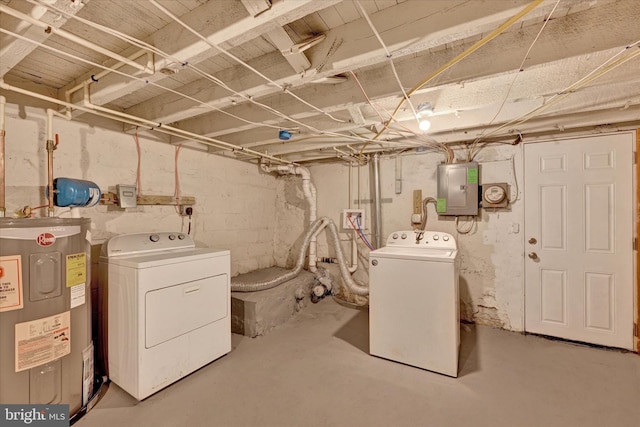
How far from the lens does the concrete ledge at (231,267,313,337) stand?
2668 mm

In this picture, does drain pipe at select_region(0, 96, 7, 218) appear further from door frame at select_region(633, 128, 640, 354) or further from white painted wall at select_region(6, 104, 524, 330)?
door frame at select_region(633, 128, 640, 354)

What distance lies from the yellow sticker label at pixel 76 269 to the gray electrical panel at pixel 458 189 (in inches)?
124

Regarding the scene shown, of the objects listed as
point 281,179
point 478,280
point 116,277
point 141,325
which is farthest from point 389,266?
point 281,179

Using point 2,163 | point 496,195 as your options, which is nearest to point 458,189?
point 496,195

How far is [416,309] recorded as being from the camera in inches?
84.9

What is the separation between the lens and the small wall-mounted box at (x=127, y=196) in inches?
88.6

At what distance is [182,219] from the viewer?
9.28 ft

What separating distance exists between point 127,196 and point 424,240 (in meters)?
2.82

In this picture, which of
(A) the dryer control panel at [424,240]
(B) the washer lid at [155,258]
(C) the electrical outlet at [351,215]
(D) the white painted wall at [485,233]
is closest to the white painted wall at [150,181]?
(B) the washer lid at [155,258]

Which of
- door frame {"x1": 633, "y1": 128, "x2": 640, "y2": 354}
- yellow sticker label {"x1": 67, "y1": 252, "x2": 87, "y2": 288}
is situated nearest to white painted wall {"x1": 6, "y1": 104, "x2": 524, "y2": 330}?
yellow sticker label {"x1": 67, "y1": 252, "x2": 87, "y2": 288}

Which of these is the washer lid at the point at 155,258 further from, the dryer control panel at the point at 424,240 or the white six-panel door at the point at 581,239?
the white six-panel door at the point at 581,239

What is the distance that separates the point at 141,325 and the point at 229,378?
2.48 feet

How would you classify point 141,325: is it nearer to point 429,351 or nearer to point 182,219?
point 182,219

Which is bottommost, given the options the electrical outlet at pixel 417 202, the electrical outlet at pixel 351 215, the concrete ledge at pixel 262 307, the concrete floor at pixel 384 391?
the concrete floor at pixel 384 391
